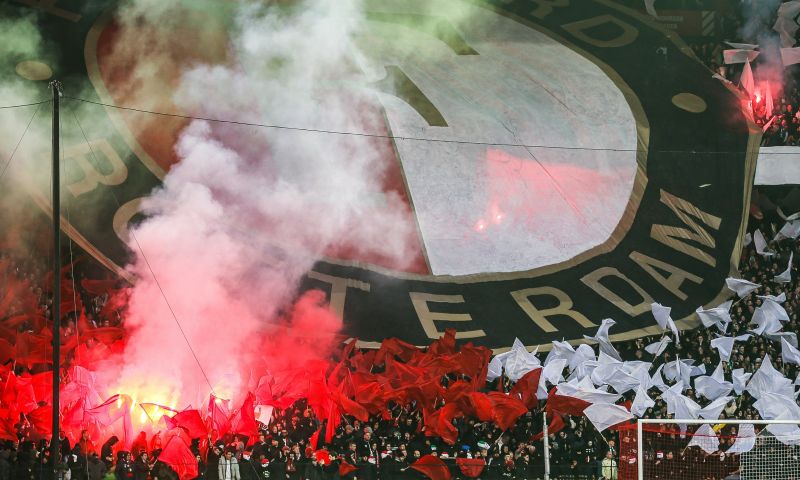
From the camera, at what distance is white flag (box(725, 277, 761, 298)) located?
18.9m

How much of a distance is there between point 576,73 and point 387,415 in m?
8.72

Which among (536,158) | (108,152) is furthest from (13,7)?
(536,158)

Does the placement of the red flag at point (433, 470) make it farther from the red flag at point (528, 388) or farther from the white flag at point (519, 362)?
the white flag at point (519, 362)

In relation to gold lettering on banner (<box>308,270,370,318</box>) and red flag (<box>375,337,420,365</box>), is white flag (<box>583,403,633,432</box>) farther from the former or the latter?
gold lettering on banner (<box>308,270,370,318</box>)

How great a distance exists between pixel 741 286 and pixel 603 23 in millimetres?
6038

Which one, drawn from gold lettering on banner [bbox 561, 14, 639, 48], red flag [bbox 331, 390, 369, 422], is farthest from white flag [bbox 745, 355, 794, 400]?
gold lettering on banner [bbox 561, 14, 639, 48]

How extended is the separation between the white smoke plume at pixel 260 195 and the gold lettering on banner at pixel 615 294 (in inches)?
134

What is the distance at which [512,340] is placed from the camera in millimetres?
18922

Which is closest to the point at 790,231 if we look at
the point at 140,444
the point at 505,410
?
the point at 505,410

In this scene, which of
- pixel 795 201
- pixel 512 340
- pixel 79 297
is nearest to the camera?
pixel 79 297

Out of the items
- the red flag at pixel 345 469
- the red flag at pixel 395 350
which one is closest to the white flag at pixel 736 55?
the red flag at pixel 395 350

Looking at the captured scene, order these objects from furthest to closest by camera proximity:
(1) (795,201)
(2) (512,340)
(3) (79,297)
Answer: (1) (795,201), (2) (512,340), (3) (79,297)

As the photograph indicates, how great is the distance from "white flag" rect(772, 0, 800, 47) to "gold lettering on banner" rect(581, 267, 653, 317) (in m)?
5.91

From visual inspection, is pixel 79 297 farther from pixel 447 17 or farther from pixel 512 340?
pixel 447 17
